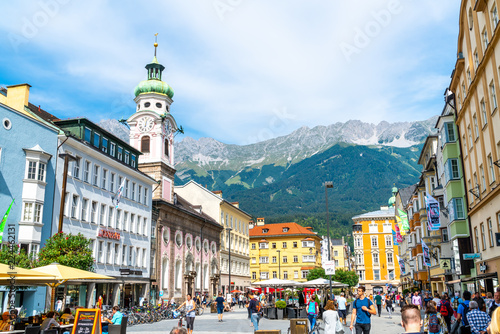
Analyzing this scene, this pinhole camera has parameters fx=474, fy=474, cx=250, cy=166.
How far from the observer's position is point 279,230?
115062 mm

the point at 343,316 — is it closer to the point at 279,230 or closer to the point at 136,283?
the point at 136,283

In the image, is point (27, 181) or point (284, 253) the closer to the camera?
point (27, 181)

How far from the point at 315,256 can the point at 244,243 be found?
29807 mm

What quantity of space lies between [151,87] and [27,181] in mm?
35150

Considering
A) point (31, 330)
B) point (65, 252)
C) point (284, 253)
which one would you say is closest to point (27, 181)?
point (65, 252)

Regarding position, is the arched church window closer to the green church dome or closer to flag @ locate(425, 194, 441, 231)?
the green church dome

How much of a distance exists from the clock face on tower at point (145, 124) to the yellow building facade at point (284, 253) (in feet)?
185

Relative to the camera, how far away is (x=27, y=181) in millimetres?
34062

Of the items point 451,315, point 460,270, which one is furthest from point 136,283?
point 451,315

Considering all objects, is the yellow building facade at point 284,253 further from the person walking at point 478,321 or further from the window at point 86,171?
the person walking at point 478,321

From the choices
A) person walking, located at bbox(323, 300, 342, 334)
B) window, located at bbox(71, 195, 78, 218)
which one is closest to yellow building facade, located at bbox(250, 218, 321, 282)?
window, located at bbox(71, 195, 78, 218)

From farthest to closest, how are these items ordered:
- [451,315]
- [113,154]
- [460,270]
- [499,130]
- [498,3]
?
[113,154] → [460,270] → [499,130] → [498,3] → [451,315]

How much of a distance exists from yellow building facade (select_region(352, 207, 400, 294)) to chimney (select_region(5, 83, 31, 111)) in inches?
4122

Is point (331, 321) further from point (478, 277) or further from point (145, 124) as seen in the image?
point (145, 124)
